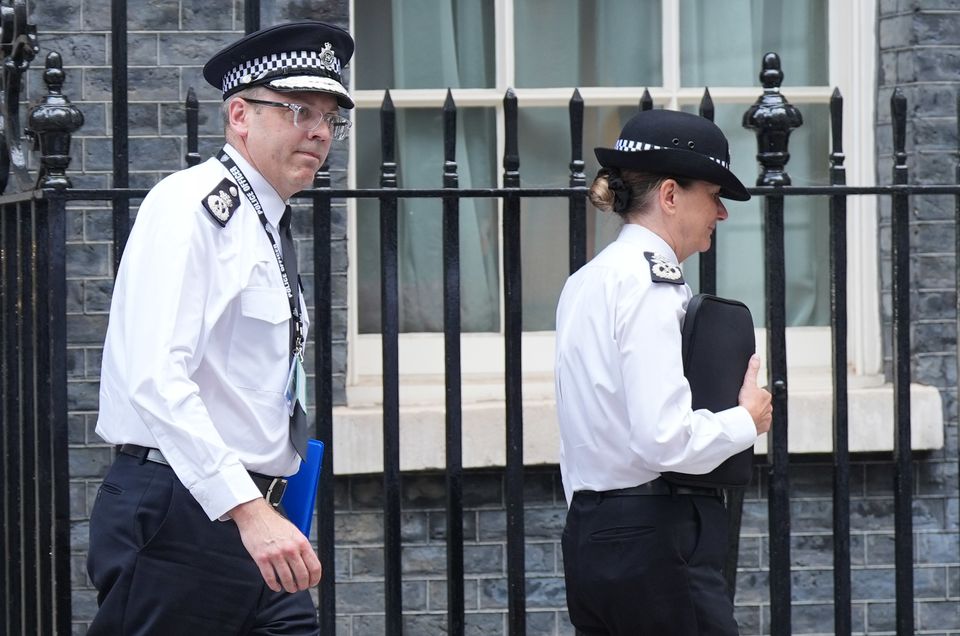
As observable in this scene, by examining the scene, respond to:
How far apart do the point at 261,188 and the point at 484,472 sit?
8.02 ft

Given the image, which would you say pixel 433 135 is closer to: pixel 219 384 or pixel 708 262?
pixel 708 262

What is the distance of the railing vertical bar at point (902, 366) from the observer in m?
3.66

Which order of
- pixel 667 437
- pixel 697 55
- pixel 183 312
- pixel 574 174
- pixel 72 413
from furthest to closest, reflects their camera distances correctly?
pixel 697 55 < pixel 72 413 < pixel 574 174 < pixel 667 437 < pixel 183 312

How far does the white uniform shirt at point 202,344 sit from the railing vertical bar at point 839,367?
1565 mm

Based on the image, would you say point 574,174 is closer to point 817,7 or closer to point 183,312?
point 183,312

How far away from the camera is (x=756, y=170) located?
18.3ft

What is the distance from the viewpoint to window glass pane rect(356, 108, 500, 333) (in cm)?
534

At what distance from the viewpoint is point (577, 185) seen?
11.7ft

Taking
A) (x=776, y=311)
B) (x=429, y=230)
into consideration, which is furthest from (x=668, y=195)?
(x=429, y=230)

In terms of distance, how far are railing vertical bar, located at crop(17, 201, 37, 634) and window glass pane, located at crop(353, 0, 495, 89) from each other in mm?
2126

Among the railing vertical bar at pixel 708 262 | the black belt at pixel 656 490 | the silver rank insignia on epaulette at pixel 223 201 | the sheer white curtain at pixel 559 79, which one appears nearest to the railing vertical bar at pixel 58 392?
the silver rank insignia on epaulette at pixel 223 201

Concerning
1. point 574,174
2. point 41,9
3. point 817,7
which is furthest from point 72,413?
point 817,7

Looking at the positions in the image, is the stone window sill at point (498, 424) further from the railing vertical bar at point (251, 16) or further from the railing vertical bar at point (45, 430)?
the railing vertical bar at point (251, 16)

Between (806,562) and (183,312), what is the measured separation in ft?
11.2
